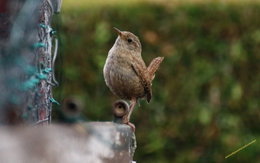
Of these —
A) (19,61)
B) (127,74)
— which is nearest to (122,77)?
(127,74)

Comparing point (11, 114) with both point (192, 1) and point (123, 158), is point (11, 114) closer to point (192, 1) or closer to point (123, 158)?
point (123, 158)

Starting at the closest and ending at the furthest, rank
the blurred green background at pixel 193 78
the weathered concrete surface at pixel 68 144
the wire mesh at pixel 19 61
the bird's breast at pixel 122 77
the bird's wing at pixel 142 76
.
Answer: the weathered concrete surface at pixel 68 144
the wire mesh at pixel 19 61
the bird's breast at pixel 122 77
the bird's wing at pixel 142 76
the blurred green background at pixel 193 78

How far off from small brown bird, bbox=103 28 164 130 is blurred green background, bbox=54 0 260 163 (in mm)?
3760

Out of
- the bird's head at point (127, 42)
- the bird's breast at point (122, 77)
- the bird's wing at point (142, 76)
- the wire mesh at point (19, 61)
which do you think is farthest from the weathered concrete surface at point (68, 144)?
the bird's head at point (127, 42)

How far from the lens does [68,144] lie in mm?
3033

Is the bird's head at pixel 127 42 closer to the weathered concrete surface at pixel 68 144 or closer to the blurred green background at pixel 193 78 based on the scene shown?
the weathered concrete surface at pixel 68 144

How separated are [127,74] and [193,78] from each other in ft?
13.4

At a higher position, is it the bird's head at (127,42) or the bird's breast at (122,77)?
the bird's head at (127,42)

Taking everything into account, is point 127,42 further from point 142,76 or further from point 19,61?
point 19,61

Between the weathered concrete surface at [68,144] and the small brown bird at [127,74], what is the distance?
1894mm

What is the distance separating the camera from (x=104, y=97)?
10016 mm

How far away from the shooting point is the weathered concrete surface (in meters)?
2.74

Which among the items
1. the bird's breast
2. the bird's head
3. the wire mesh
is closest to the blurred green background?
the bird's head

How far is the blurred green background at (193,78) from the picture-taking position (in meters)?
9.73
